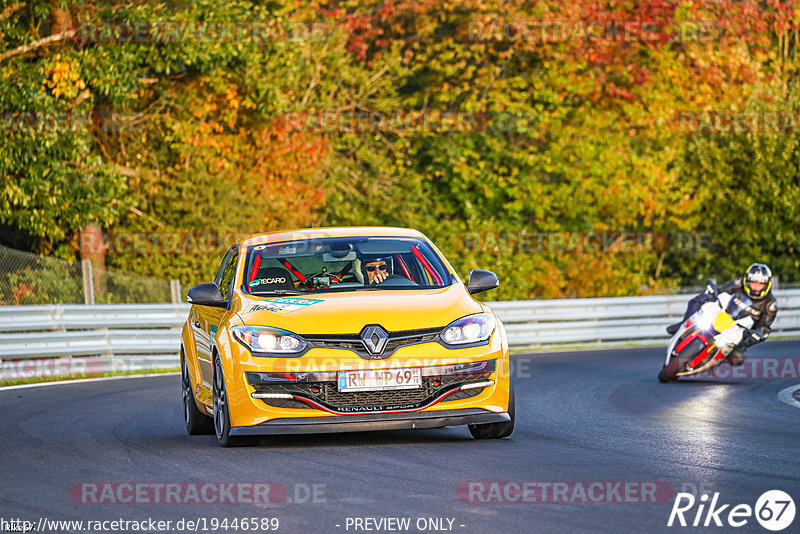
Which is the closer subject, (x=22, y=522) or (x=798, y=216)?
(x=22, y=522)

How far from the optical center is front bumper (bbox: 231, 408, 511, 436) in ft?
29.5

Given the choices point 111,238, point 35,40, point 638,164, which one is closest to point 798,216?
point 638,164

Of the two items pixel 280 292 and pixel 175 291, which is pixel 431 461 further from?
pixel 175 291

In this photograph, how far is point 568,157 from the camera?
33875mm

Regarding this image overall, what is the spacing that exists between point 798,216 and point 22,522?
103 feet

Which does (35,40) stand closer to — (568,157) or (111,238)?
(111,238)

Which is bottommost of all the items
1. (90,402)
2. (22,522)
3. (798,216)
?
(798,216)

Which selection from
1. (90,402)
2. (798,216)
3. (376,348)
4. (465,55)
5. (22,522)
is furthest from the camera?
(798,216)

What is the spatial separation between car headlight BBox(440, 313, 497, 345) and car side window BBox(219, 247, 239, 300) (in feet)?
6.44

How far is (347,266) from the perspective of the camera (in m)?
10.5

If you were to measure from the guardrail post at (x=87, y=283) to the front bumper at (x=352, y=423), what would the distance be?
38.1 ft

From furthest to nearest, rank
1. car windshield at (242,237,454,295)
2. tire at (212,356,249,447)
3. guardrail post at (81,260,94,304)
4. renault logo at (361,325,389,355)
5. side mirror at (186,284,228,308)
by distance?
guardrail post at (81,260,94,304) < car windshield at (242,237,454,295) < side mirror at (186,284,228,308) < tire at (212,356,249,447) < renault logo at (361,325,389,355)

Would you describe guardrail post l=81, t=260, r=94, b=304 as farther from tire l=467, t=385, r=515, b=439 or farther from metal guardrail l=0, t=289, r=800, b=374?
tire l=467, t=385, r=515, b=439

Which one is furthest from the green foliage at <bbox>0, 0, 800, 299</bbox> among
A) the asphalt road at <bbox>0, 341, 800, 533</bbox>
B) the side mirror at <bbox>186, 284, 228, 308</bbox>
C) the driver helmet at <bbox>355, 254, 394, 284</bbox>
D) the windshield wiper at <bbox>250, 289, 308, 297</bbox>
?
the windshield wiper at <bbox>250, 289, 308, 297</bbox>
